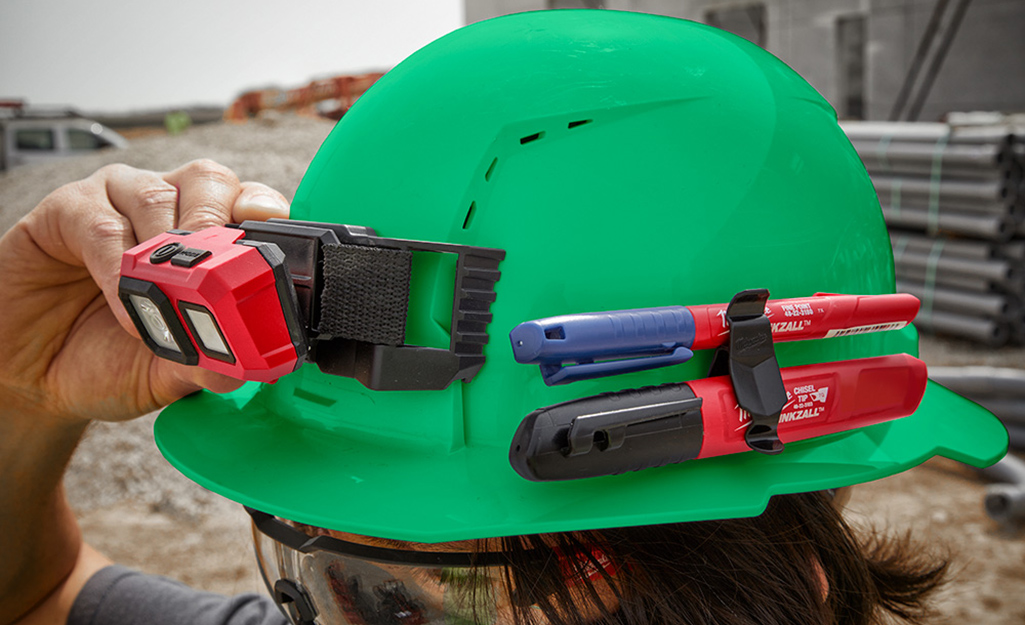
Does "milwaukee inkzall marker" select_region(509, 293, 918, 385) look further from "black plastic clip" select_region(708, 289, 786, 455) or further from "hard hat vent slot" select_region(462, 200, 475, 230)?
"hard hat vent slot" select_region(462, 200, 475, 230)

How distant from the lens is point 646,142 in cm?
100

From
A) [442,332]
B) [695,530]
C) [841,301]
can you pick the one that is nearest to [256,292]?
[442,332]

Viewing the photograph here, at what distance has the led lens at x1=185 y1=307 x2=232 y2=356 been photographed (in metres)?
0.84

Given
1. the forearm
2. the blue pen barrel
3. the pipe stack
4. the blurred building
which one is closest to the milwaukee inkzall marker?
the blue pen barrel

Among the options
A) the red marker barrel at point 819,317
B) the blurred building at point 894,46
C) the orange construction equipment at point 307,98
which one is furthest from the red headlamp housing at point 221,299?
the orange construction equipment at point 307,98

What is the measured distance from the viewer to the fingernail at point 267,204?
1.25 meters

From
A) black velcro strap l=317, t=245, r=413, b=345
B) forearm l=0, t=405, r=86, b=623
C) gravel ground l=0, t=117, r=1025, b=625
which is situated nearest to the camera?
black velcro strap l=317, t=245, r=413, b=345

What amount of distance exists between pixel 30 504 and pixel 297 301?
1.11 m

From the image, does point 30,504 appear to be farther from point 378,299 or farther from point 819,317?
point 819,317

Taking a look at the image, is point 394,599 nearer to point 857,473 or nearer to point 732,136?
point 857,473

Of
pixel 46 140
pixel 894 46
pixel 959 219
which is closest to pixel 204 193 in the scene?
pixel 959 219

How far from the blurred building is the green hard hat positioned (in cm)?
1019

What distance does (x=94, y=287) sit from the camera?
5.04 feet

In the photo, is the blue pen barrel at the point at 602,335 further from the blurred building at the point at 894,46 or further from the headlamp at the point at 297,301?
the blurred building at the point at 894,46
